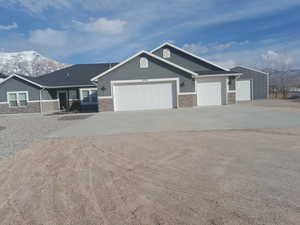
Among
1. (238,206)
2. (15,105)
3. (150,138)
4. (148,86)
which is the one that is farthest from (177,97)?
(15,105)

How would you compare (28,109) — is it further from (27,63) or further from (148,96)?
(27,63)

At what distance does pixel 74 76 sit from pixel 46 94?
4.06 meters

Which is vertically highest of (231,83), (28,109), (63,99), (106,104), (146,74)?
(146,74)

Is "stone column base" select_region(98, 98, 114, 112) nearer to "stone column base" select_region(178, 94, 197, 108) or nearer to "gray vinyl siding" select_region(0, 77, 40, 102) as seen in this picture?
"stone column base" select_region(178, 94, 197, 108)

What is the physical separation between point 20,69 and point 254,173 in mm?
120888

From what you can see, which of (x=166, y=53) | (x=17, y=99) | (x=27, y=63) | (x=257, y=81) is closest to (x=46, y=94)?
(x=17, y=99)

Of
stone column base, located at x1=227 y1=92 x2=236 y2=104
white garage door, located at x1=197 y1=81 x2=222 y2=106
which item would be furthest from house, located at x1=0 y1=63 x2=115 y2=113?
stone column base, located at x1=227 y1=92 x2=236 y2=104

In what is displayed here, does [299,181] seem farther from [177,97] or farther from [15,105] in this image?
[15,105]

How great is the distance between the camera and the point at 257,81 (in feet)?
86.8

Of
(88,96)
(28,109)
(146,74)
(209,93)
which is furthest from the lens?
(88,96)

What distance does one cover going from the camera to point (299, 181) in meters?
3.40

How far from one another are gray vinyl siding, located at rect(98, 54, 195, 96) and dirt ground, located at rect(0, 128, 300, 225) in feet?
36.9

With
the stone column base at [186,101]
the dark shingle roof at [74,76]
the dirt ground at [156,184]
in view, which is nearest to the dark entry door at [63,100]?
the dark shingle roof at [74,76]

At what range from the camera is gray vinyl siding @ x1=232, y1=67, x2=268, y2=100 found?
86.3 feet
